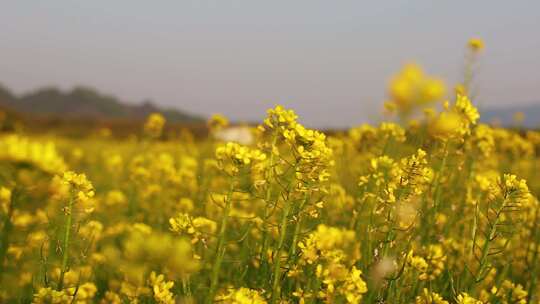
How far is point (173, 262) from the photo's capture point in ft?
4.03

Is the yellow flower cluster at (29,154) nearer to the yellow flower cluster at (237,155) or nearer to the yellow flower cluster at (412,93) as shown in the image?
the yellow flower cluster at (237,155)

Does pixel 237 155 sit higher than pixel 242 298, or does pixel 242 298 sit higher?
pixel 237 155

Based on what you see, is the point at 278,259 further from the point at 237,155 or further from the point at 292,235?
the point at 237,155

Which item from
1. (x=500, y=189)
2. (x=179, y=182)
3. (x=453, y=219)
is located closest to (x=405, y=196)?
(x=500, y=189)

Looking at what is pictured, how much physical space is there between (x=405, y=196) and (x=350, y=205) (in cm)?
189

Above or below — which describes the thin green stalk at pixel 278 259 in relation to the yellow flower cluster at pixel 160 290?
above

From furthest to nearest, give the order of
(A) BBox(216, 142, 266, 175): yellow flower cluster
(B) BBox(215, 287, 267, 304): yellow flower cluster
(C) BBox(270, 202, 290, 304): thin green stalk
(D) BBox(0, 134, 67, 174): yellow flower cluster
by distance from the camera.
A: (A) BBox(216, 142, 266, 175): yellow flower cluster → (C) BBox(270, 202, 290, 304): thin green stalk → (B) BBox(215, 287, 267, 304): yellow flower cluster → (D) BBox(0, 134, 67, 174): yellow flower cluster

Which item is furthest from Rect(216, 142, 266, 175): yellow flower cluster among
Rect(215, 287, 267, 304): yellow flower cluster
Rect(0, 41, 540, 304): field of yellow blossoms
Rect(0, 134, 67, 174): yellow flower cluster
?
Rect(0, 134, 67, 174): yellow flower cluster

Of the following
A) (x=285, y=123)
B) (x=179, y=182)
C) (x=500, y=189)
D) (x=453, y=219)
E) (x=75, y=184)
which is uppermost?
(x=285, y=123)

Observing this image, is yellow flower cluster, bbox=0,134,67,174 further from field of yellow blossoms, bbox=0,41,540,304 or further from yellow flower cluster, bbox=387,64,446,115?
yellow flower cluster, bbox=387,64,446,115

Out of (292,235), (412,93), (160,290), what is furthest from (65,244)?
(412,93)

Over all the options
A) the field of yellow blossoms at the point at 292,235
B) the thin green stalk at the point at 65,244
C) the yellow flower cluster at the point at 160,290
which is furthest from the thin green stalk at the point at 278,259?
the thin green stalk at the point at 65,244

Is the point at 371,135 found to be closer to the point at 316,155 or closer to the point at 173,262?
the point at 316,155

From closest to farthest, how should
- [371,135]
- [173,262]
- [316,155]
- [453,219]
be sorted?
[173,262]
[316,155]
[453,219]
[371,135]
